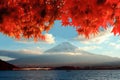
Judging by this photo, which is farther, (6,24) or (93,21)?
(6,24)

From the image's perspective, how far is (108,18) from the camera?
6598mm

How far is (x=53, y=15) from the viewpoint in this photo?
8.11m

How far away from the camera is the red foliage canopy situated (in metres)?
6.45

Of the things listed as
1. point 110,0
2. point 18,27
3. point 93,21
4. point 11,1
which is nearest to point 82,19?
point 93,21

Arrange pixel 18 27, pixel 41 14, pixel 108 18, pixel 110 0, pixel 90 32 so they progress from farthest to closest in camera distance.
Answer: pixel 18 27 → pixel 41 14 → pixel 90 32 → pixel 108 18 → pixel 110 0

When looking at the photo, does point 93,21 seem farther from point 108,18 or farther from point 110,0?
point 110,0

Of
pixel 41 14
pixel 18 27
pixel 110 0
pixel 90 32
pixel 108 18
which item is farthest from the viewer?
pixel 18 27

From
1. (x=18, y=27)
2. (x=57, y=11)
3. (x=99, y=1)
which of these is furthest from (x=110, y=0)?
(x=18, y=27)

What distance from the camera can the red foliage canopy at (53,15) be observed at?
6.45 metres

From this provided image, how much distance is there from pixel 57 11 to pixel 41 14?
42 centimetres

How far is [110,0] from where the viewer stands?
6.14 meters

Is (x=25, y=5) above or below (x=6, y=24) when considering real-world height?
above

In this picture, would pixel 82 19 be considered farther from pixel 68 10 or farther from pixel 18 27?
pixel 18 27

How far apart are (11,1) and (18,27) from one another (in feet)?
4.07
